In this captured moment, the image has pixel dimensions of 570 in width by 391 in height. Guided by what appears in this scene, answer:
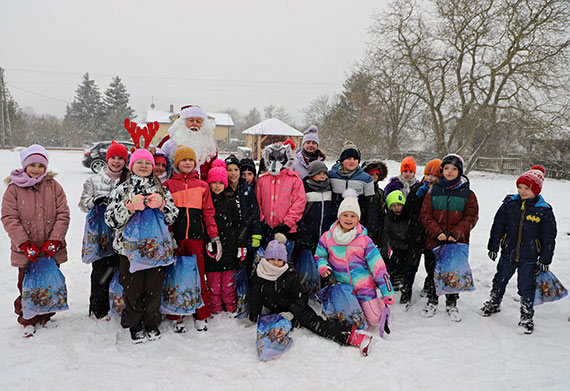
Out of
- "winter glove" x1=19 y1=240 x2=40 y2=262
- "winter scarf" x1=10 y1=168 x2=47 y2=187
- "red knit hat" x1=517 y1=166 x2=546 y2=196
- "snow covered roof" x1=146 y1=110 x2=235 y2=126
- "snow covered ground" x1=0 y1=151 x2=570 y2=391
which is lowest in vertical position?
"snow covered ground" x1=0 y1=151 x2=570 y2=391

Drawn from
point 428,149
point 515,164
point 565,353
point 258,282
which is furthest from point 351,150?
point 428,149

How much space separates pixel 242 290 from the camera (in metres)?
3.82

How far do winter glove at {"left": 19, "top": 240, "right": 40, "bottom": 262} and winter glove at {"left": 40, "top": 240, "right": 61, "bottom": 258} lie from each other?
6 cm

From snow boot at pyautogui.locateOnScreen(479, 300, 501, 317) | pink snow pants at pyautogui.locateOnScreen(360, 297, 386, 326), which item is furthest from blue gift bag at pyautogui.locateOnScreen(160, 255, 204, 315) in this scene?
snow boot at pyautogui.locateOnScreen(479, 300, 501, 317)

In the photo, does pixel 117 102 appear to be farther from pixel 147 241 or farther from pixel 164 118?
pixel 147 241

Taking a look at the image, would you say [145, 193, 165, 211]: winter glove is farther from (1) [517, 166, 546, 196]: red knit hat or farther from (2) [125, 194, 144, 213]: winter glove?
(1) [517, 166, 546, 196]: red knit hat

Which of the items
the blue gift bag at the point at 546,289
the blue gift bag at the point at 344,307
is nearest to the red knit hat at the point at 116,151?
the blue gift bag at the point at 344,307

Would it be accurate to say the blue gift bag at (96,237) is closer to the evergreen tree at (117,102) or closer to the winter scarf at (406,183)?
the winter scarf at (406,183)

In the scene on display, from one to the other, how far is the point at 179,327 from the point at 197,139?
233 cm

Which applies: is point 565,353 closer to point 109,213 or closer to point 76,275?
point 109,213

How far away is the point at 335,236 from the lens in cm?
358

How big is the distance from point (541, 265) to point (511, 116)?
45.9ft

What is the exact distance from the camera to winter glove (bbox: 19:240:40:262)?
10.3ft

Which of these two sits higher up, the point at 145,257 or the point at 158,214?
the point at 158,214
